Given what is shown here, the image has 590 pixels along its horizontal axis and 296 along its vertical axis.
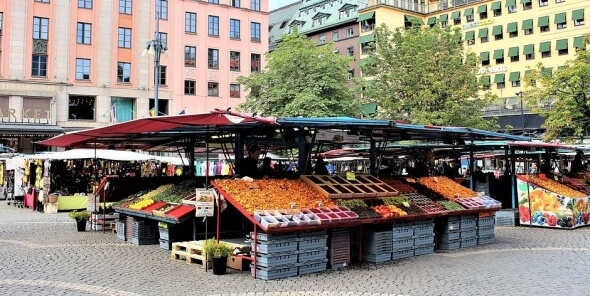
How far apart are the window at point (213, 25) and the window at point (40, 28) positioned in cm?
1387

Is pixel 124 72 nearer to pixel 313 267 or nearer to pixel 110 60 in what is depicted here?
pixel 110 60

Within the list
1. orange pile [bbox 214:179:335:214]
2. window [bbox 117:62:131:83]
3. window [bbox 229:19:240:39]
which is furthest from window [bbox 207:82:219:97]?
orange pile [bbox 214:179:335:214]

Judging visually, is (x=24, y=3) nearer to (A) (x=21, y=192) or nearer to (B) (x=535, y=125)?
(A) (x=21, y=192)

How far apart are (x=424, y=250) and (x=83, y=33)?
3858cm

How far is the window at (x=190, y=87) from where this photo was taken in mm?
48812

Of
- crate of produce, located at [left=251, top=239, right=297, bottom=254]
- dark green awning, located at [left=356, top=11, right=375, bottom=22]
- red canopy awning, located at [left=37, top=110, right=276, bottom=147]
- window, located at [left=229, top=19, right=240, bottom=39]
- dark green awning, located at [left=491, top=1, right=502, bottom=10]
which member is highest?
dark green awning, located at [left=356, top=11, right=375, bottom=22]

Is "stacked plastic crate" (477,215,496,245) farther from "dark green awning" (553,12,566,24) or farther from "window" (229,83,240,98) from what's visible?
"dark green awning" (553,12,566,24)

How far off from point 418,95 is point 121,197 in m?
19.8

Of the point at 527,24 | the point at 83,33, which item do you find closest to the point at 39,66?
the point at 83,33

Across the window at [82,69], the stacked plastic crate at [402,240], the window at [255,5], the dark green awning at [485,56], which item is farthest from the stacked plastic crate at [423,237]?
the dark green awning at [485,56]

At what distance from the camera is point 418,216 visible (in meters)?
11.6

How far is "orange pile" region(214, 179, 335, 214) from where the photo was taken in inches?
398

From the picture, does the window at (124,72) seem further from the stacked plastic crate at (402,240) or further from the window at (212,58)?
the stacked plastic crate at (402,240)

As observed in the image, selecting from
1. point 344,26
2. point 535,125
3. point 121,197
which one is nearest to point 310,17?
point 344,26
